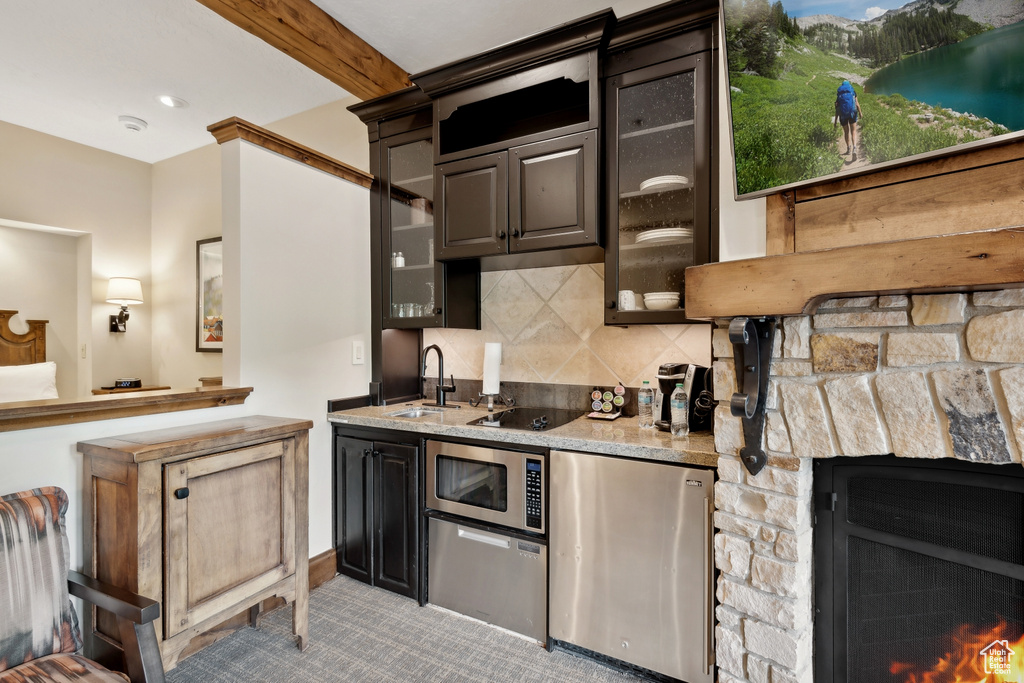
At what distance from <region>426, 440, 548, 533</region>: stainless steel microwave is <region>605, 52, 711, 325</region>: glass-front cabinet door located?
0.77 meters

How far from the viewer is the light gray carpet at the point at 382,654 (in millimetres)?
1775

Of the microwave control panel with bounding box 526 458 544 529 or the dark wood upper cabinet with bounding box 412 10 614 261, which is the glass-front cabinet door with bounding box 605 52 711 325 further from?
the microwave control panel with bounding box 526 458 544 529

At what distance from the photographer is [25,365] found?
343 cm

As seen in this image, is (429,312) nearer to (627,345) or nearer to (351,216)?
(351,216)

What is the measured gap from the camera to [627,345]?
232 cm

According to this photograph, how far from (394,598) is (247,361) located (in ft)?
4.52

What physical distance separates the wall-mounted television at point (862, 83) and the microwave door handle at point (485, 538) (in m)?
1.64

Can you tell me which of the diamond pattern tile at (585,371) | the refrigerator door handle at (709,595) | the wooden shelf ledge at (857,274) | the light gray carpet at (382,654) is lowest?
the light gray carpet at (382,654)

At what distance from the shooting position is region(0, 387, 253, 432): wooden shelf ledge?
145 cm

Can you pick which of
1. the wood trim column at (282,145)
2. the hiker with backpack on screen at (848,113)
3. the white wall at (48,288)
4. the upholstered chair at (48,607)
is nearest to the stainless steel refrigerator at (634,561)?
the hiker with backpack on screen at (848,113)

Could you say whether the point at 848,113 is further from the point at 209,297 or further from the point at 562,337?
the point at 209,297

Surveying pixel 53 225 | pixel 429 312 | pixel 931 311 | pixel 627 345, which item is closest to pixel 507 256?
pixel 429 312

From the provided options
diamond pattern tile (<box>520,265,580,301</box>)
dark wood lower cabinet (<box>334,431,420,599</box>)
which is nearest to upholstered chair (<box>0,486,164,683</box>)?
dark wood lower cabinet (<box>334,431,420,599</box>)

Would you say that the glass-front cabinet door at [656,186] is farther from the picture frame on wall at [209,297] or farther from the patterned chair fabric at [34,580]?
the picture frame on wall at [209,297]
